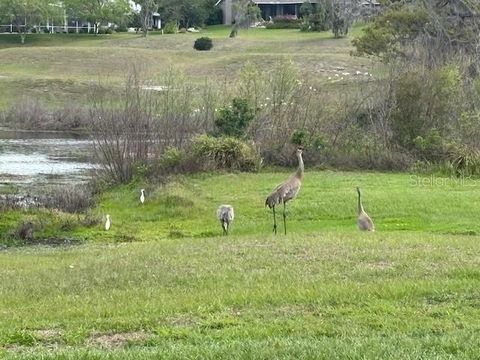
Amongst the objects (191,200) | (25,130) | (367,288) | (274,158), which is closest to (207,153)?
(274,158)

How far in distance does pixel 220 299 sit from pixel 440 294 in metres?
2.70

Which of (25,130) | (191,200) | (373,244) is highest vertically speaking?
(373,244)

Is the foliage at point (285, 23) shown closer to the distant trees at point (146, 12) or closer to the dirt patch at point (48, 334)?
the distant trees at point (146, 12)

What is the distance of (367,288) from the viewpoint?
1110 centimetres

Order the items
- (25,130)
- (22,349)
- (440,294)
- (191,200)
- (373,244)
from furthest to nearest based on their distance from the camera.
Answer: (25,130), (191,200), (373,244), (440,294), (22,349)

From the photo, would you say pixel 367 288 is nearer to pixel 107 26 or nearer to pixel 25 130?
pixel 25 130

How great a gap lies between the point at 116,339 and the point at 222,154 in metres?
21.5

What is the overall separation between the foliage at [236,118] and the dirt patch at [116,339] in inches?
923

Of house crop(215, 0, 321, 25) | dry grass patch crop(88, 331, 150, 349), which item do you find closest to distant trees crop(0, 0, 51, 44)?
house crop(215, 0, 321, 25)

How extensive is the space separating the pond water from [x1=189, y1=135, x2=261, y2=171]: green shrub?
18.5ft

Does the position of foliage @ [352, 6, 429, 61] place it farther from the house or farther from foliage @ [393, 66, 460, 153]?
the house

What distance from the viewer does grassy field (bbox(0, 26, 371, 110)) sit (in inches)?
2687

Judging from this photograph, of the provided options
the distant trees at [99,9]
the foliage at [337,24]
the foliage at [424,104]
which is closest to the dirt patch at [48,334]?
the foliage at [424,104]

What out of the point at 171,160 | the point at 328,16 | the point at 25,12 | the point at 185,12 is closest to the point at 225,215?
the point at 171,160
